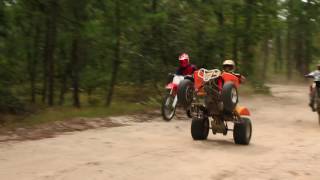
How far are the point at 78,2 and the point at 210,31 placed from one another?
998 cm

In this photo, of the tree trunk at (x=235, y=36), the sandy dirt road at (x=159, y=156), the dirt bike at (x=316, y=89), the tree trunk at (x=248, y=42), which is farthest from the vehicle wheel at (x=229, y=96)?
the tree trunk at (x=248, y=42)

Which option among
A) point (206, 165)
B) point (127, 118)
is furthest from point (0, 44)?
point (206, 165)

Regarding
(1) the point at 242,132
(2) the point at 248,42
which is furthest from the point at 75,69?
(2) the point at 248,42

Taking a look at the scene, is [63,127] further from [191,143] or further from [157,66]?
[157,66]

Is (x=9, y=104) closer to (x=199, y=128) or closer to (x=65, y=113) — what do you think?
(x=65, y=113)

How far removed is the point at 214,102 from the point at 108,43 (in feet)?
26.6

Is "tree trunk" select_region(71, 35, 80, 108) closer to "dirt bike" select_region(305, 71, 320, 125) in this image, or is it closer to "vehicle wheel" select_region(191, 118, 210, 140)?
"vehicle wheel" select_region(191, 118, 210, 140)

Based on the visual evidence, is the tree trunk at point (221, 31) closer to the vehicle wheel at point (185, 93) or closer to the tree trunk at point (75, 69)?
the tree trunk at point (75, 69)

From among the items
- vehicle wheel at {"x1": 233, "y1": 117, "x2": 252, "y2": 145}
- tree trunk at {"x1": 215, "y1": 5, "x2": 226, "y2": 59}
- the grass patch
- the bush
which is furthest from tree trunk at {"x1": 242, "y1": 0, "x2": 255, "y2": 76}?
vehicle wheel at {"x1": 233, "y1": 117, "x2": 252, "y2": 145}

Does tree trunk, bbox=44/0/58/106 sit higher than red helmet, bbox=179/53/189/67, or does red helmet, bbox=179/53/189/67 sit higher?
tree trunk, bbox=44/0/58/106

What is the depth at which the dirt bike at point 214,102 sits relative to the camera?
39.2 ft

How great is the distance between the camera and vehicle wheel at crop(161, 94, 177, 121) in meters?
17.6

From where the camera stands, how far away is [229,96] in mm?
11703

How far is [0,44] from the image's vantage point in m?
18.8
